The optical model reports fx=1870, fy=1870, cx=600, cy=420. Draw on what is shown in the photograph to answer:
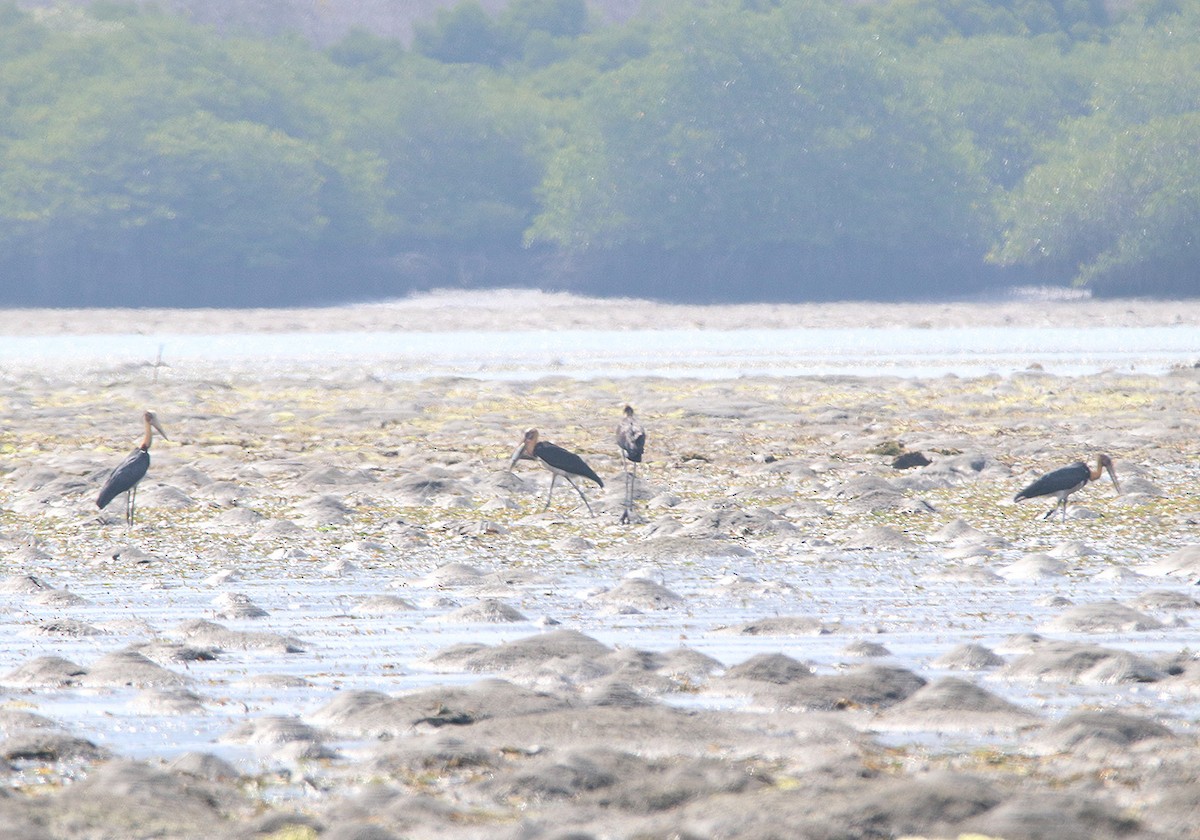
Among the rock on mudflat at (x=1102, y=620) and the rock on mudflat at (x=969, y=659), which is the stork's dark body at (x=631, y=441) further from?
the rock on mudflat at (x=969, y=659)

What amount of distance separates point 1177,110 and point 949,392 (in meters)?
61.4

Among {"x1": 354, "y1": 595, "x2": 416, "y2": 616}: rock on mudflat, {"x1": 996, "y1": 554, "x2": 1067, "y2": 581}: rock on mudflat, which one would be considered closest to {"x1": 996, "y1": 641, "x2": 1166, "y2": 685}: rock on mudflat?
{"x1": 996, "y1": 554, "x2": 1067, "y2": 581}: rock on mudflat

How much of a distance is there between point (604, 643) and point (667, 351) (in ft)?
125

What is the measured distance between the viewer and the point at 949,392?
101 ft

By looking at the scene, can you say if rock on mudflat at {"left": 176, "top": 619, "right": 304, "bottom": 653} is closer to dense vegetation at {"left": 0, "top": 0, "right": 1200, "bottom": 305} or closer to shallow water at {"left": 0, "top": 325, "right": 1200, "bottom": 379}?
shallow water at {"left": 0, "top": 325, "right": 1200, "bottom": 379}

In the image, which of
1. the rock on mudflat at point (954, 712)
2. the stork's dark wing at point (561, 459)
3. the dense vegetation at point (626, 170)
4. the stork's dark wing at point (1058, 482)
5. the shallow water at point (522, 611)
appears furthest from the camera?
the dense vegetation at point (626, 170)

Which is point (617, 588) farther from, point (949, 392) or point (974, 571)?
point (949, 392)

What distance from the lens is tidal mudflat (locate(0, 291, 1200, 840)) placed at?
21.6 ft

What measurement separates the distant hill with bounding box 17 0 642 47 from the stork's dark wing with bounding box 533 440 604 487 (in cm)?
13288

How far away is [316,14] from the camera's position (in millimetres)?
150125

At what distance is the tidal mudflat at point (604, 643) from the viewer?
6570 millimetres

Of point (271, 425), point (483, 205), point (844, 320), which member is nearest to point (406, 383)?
point (271, 425)

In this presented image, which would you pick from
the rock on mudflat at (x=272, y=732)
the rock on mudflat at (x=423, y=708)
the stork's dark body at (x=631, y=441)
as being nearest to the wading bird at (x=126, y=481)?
the stork's dark body at (x=631, y=441)

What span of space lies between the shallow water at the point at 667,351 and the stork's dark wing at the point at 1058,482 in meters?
21.2
